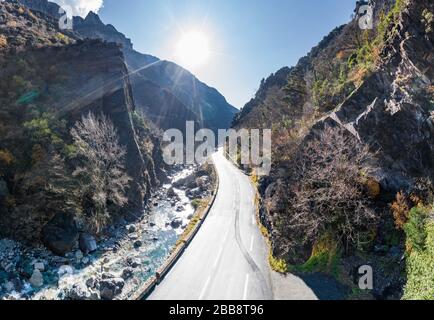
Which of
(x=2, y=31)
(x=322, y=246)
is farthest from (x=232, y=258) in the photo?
(x=2, y=31)

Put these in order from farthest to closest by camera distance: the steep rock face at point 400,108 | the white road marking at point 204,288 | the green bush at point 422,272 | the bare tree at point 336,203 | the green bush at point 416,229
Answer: the steep rock face at point 400,108
the bare tree at point 336,203
the white road marking at point 204,288
the green bush at point 416,229
the green bush at point 422,272

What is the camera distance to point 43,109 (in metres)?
35.9

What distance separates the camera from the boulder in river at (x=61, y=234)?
82.6ft

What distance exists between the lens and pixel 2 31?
141 ft

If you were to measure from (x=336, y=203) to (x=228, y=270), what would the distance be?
28.5 ft

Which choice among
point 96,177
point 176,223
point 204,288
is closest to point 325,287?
point 204,288

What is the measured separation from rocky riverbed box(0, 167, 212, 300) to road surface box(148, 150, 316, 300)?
142 inches

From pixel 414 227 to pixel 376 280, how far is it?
3579mm

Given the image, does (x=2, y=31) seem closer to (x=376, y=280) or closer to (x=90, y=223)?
(x=90, y=223)

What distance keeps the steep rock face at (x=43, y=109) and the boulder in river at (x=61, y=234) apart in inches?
25.4

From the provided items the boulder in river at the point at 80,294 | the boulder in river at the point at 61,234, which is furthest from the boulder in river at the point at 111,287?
the boulder in river at the point at 61,234

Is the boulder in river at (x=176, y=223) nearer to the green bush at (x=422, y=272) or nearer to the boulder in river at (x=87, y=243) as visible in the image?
the boulder in river at (x=87, y=243)

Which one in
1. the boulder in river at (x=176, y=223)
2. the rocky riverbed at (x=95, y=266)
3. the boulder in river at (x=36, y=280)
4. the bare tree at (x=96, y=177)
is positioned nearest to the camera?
the rocky riverbed at (x=95, y=266)

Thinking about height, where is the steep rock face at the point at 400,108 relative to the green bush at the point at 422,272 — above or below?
above
